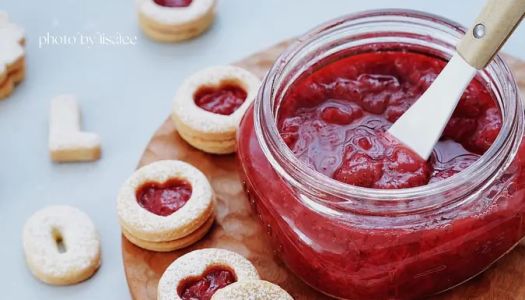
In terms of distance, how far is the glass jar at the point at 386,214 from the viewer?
1.89 metres

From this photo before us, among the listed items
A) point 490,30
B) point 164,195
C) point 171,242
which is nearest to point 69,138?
point 164,195

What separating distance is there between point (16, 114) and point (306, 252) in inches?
44.7

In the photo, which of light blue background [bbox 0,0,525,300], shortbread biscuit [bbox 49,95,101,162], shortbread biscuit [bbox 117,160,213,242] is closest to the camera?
shortbread biscuit [bbox 117,160,213,242]

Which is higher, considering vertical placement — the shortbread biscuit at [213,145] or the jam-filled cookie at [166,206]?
the shortbread biscuit at [213,145]

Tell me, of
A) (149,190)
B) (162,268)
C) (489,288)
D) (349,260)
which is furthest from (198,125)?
(489,288)

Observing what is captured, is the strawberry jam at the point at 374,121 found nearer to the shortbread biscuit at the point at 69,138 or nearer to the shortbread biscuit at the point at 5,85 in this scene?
the shortbread biscuit at the point at 69,138

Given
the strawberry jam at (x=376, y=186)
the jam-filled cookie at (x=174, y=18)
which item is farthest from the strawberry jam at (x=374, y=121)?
the jam-filled cookie at (x=174, y=18)

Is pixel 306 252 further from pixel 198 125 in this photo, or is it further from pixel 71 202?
pixel 71 202

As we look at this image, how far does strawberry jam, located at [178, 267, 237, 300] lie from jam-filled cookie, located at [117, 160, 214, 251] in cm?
14

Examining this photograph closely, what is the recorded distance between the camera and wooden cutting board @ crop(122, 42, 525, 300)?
211 centimetres

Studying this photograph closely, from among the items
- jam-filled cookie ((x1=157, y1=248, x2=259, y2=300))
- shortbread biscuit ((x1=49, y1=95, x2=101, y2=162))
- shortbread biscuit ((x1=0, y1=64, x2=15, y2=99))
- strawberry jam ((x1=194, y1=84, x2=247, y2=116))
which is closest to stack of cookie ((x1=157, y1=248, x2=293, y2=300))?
jam-filled cookie ((x1=157, y1=248, x2=259, y2=300))

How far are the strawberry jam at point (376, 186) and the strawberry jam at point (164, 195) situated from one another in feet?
0.62

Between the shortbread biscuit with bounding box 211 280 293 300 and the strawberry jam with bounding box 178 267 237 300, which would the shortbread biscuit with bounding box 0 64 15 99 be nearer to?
the strawberry jam with bounding box 178 267 237 300

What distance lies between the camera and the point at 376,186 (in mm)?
1930
